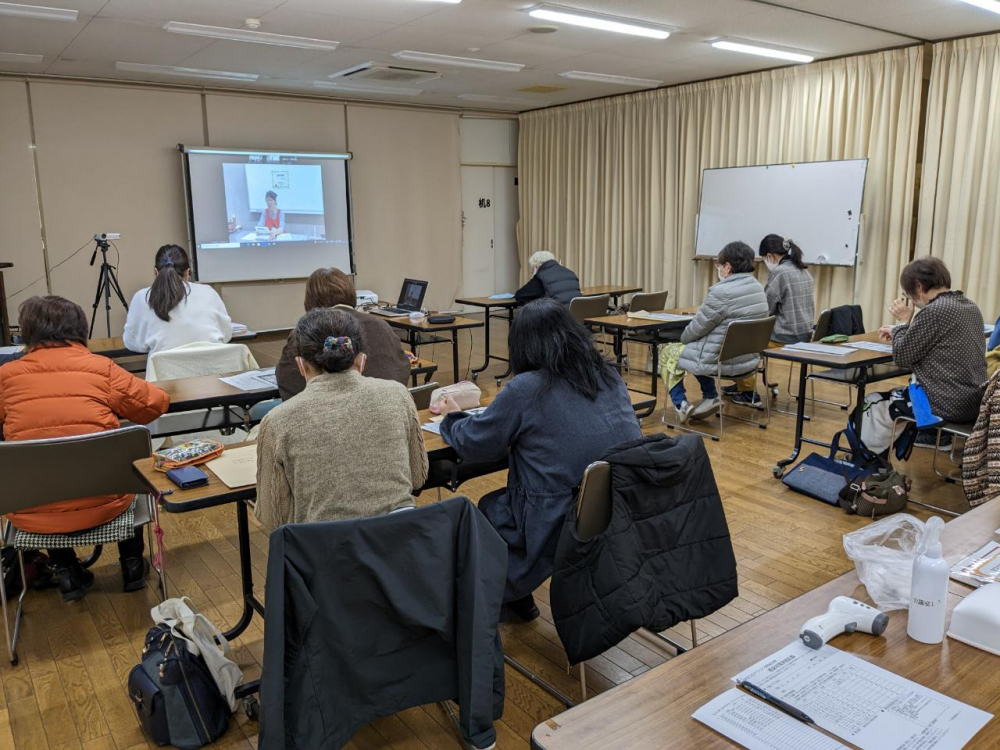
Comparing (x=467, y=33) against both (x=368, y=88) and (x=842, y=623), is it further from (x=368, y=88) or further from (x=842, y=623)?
(x=842, y=623)

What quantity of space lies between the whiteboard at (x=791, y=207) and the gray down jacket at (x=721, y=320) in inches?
107

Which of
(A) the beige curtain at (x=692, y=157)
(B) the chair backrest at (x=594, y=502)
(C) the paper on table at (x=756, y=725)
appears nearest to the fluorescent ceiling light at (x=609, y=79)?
(A) the beige curtain at (x=692, y=157)

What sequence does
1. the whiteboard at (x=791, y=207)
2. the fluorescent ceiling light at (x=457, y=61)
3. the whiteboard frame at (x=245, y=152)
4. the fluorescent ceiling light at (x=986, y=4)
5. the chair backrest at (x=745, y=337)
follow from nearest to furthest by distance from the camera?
the chair backrest at (x=745, y=337) → the fluorescent ceiling light at (x=986, y=4) → the fluorescent ceiling light at (x=457, y=61) → the whiteboard at (x=791, y=207) → the whiteboard frame at (x=245, y=152)

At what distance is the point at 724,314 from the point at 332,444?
3.56 meters

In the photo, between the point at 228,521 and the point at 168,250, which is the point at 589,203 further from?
the point at 228,521

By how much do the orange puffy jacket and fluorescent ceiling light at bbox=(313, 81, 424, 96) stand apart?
609 centimetres

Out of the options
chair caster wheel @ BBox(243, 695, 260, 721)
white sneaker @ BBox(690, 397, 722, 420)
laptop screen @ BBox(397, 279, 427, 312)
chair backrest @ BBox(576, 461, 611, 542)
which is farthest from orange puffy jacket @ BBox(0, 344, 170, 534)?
laptop screen @ BBox(397, 279, 427, 312)

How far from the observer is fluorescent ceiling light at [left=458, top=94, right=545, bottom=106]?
30.3 ft

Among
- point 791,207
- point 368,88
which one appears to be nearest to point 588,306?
point 791,207

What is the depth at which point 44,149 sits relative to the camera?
24.8ft

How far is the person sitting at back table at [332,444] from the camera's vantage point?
1972 millimetres

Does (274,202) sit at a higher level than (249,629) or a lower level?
higher

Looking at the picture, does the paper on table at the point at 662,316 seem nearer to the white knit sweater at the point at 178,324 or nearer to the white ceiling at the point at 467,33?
the white ceiling at the point at 467,33

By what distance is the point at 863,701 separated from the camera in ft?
3.96
